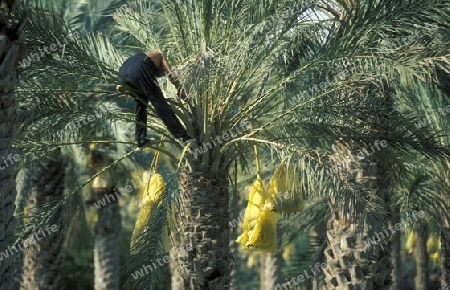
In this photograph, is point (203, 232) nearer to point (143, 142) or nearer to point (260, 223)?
point (260, 223)

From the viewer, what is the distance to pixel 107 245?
56.1ft

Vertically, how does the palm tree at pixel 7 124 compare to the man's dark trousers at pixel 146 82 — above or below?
below

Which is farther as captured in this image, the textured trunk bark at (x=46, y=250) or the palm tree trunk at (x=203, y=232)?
the textured trunk bark at (x=46, y=250)

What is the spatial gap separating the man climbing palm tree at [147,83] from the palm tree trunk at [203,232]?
29.4 inches

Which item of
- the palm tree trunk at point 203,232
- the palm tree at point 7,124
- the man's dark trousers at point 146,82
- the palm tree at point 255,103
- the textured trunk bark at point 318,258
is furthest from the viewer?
the textured trunk bark at point 318,258

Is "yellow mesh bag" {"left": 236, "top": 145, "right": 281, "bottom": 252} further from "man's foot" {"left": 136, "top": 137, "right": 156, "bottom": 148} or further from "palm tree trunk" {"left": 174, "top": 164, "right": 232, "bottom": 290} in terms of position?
"man's foot" {"left": 136, "top": 137, "right": 156, "bottom": 148}

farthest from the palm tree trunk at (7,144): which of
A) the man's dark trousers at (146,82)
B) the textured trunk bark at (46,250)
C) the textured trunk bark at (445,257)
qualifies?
the textured trunk bark at (445,257)

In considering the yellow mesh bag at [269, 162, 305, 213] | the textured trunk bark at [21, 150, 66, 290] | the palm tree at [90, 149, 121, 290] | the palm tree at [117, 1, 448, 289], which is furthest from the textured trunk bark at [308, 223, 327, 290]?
the palm tree at [90, 149, 121, 290]

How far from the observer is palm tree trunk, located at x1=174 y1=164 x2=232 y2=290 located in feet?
28.3

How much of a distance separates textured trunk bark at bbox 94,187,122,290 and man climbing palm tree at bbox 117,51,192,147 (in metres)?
8.73

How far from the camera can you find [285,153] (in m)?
7.95

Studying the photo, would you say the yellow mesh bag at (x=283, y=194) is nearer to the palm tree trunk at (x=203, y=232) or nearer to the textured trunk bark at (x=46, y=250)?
the palm tree trunk at (x=203, y=232)

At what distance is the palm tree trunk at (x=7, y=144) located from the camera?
4.99 meters

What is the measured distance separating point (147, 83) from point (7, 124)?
284 cm
